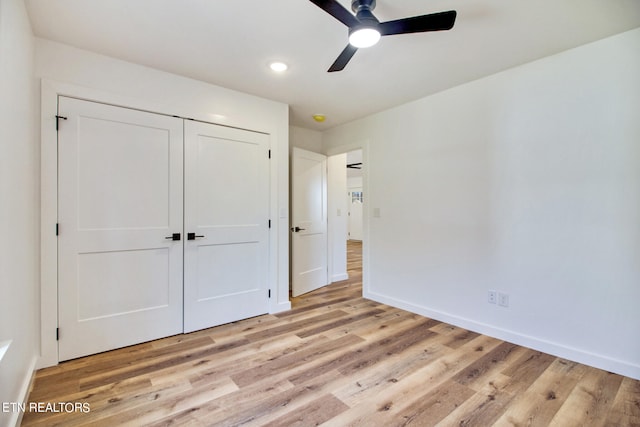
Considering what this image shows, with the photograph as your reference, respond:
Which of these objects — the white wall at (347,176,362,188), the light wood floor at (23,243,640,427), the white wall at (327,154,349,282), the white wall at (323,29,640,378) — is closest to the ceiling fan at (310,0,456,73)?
the white wall at (323,29,640,378)

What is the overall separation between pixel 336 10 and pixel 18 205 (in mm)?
2074

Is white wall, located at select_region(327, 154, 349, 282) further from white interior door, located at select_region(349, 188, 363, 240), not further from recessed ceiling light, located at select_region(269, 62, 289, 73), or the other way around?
white interior door, located at select_region(349, 188, 363, 240)

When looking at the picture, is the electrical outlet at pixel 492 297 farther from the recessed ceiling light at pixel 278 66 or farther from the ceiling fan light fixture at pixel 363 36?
the recessed ceiling light at pixel 278 66

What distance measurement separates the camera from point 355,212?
32.7 ft

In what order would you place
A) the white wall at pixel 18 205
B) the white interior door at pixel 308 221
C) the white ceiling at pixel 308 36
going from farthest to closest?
the white interior door at pixel 308 221 → the white ceiling at pixel 308 36 → the white wall at pixel 18 205

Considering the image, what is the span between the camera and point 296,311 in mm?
3330

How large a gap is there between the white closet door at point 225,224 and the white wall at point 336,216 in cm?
155

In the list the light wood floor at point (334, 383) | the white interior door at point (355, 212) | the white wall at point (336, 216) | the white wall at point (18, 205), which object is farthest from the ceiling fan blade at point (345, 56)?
the white interior door at point (355, 212)

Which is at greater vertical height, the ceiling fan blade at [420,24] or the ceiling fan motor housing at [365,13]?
the ceiling fan motor housing at [365,13]

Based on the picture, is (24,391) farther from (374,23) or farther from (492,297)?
(492,297)

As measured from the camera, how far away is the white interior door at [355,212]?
9.85m

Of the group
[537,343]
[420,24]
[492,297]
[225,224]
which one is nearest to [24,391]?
[225,224]

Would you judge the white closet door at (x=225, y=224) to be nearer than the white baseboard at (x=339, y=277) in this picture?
Yes

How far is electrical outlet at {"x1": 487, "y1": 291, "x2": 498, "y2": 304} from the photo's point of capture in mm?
2668
